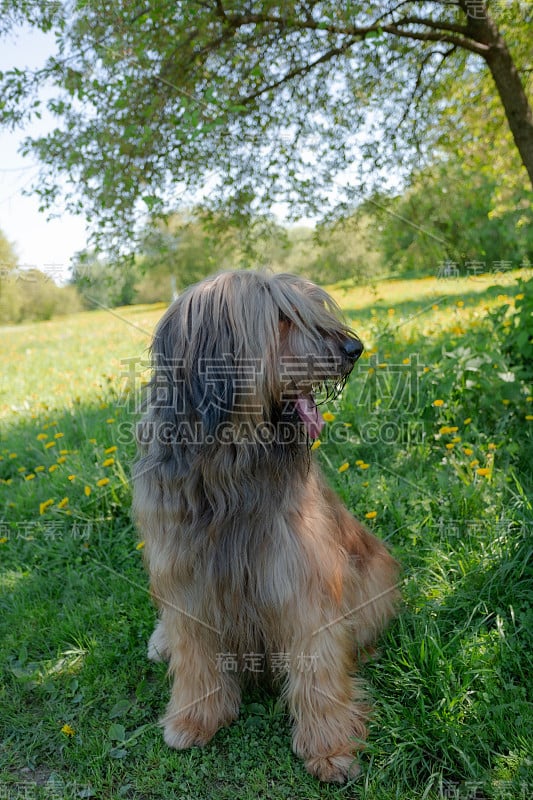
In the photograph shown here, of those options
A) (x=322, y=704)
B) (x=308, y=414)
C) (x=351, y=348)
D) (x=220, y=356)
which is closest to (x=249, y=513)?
(x=308, y=414)

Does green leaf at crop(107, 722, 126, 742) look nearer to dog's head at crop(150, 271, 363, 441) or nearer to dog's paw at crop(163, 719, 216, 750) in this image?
dog's paw at crop(163, 719, 216, 750)

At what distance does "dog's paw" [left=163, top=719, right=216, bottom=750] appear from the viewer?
2486 mm

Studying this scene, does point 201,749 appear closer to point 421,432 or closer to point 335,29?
point 421,432

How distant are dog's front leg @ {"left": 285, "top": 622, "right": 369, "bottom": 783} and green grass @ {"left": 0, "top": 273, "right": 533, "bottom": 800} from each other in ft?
0.23

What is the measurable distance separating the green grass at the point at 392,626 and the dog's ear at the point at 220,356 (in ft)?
3.09

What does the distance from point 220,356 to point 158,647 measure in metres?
1.61

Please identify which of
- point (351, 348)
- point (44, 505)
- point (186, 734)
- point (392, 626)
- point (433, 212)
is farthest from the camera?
point (433, 212)

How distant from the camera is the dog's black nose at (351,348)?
2141 mm

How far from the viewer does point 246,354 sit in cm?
204

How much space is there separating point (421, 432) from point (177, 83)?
2921mm

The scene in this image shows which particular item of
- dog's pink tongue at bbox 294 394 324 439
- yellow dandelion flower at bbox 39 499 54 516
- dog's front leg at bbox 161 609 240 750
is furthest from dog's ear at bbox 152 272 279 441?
yellow dandelion flower at bbox 39 499 54 516

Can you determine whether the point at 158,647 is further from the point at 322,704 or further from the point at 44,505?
the point at 44,505

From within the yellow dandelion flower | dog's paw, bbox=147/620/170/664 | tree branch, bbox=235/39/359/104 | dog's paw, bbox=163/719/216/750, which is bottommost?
dog's paw, bbox=163/719/216/750

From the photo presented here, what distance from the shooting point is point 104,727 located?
2641 mm
